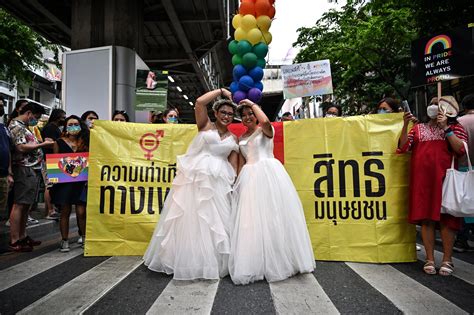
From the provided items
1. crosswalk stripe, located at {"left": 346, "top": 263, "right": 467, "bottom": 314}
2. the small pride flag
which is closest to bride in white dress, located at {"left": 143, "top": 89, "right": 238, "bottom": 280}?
crosswalk stripe, located at {"left": 346, "top": 263, "right": 467, "bottom": 314}

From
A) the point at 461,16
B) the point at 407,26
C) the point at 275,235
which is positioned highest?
the point at 407,26

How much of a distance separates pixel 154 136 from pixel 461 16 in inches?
283

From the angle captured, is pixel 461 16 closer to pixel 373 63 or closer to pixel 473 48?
pixel 473 48

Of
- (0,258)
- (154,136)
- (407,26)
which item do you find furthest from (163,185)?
(407,26)

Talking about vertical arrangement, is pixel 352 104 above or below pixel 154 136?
above

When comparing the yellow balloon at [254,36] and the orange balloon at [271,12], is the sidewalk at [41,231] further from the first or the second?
the orange balloon at [271,12]

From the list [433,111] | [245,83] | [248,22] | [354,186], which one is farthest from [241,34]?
[433,111]

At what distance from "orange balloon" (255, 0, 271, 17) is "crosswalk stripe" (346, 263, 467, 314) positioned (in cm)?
413

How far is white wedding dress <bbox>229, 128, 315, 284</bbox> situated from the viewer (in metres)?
3.29

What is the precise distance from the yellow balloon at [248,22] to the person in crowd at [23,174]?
134 inches

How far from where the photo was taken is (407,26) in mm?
11633

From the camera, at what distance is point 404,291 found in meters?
3.08

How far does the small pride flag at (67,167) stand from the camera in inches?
178

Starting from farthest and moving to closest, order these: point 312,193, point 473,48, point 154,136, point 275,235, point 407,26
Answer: point 407,26
point 473,48
point 154,136
point 312,193
point 275,235
